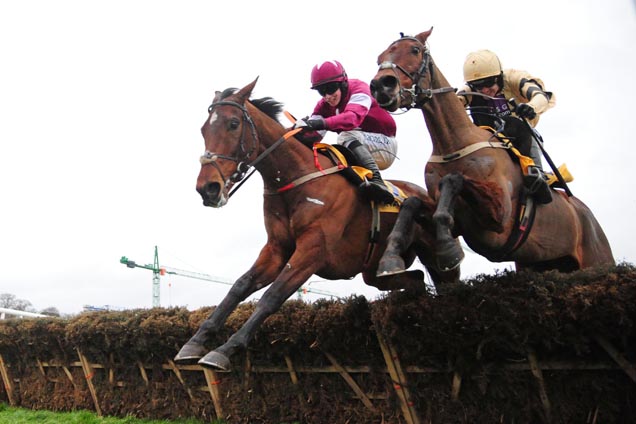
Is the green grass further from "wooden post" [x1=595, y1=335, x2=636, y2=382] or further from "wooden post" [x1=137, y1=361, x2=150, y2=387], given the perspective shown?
"wooden post" [x1=595, y1=335, x2=636, y2=382]

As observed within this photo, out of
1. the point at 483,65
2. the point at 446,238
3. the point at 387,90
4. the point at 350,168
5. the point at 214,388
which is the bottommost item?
the point at 214,388

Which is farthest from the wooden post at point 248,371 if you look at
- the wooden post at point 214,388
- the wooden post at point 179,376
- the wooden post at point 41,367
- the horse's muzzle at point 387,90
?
the wooden post at point 41,367

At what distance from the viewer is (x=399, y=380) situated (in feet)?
17.2

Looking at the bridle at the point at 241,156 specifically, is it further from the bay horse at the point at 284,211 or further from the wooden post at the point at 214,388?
the wooden post at the point at 214,388

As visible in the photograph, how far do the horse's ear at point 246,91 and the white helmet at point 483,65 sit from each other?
2.09 metres

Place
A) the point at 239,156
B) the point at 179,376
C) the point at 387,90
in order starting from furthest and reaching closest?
the point at 179,376 < the point at 239,156 < the point at 387,90

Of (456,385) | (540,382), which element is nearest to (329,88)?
(456,385)

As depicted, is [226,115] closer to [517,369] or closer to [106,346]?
[517,369]

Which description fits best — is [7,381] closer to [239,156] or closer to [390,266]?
[239,156]

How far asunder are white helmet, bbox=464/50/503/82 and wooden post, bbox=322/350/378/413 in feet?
9.91

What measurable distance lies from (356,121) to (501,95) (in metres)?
1.46

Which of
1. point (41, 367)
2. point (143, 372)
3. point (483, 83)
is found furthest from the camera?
point (41, 367)

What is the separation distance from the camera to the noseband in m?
5.16

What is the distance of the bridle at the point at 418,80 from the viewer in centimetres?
487
